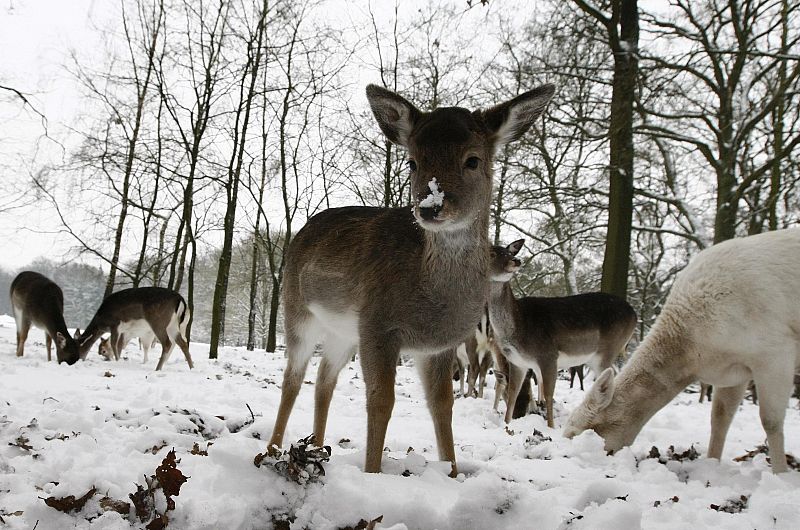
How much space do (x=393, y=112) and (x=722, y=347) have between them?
11.0 feet

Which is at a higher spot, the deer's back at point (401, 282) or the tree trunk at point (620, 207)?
the tree trunk at point (620, 207)

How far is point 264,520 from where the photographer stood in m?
2.08

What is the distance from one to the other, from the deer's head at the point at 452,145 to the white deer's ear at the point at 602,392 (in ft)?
7.92

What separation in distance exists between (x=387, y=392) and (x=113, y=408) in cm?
335

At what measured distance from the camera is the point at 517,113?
129 inches

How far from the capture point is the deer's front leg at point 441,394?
330cm

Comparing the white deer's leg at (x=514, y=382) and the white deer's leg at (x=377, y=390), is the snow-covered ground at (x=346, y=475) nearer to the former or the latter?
the white deer's leg at (x=377, y=390)

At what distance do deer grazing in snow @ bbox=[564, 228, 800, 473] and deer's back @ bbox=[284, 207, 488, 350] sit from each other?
2409mm

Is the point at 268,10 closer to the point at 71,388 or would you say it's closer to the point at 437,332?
the point at 71,388

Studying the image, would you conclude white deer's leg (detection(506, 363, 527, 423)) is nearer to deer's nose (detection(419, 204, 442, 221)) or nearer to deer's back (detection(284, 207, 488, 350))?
deer's back (detection(284, 207, 488, 350))

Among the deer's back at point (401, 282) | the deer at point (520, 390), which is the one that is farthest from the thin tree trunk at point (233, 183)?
the deer's back at point (401, 282)

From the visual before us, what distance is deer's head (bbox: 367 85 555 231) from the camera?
287 centimetres

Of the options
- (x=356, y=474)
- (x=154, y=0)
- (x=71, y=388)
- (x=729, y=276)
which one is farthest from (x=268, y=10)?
(x=356, y=474)

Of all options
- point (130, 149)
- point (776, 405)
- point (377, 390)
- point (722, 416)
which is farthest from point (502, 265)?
point (130, 149)
